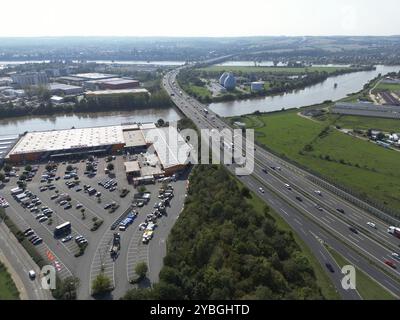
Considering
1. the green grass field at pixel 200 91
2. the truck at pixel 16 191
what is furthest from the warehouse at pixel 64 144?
the green grass field at pixel 200 91

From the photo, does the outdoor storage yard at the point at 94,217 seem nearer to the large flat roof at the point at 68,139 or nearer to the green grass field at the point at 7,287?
the green grass field at the point at 7,287

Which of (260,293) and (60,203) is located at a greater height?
(260,293)

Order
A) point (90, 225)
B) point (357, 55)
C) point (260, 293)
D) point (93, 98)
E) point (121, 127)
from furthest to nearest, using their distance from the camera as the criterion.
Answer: point (357, 55) < point (93, 98) < point (121, 127) < point (90, 225) < point (260, 293)

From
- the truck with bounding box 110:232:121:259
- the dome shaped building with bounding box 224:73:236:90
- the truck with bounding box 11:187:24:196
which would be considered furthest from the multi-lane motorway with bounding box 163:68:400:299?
the dome shaped building with bounding box 224:73:236:90

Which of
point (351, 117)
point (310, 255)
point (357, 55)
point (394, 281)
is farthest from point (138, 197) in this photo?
point (357, 55)

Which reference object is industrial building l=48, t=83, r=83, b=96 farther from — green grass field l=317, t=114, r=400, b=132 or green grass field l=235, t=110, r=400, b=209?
green grass field l=317, t=114, r=400, b=132

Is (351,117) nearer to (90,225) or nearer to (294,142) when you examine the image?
(294,142)

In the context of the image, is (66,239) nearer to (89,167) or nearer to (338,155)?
(89,167)

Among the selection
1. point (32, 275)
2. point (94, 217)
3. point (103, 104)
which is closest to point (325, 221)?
point (94, 217)
